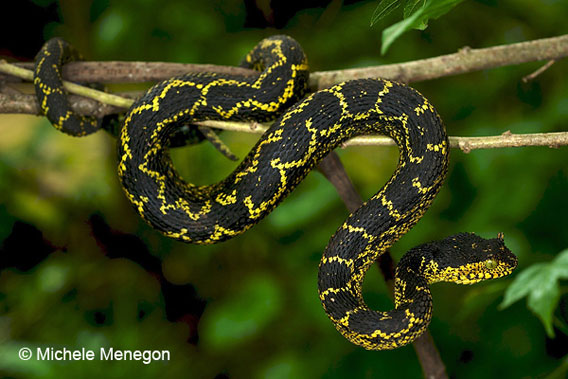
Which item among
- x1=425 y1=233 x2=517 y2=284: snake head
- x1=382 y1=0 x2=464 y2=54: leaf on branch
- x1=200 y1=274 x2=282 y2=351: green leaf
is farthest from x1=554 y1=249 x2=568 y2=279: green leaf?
x1=200 y1=274 x2=282 y2=351: green leaf

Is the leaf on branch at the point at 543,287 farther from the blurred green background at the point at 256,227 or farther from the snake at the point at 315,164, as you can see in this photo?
the blurred green background at the point at 256,227

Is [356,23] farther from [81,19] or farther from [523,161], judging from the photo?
[81,19]

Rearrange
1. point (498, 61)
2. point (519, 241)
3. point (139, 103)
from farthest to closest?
point (519, 241) < point (498, 61) < point (139, 103)

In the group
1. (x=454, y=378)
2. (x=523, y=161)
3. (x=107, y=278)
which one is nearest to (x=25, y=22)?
(x=107, y=278)

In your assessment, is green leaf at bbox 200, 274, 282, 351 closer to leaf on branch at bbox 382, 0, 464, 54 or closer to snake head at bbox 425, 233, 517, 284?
snake head at bbox 425, 233, 517, 284

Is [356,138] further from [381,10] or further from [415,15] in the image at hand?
[415,15]

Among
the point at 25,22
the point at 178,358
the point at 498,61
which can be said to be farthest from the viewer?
the point at 25,22
